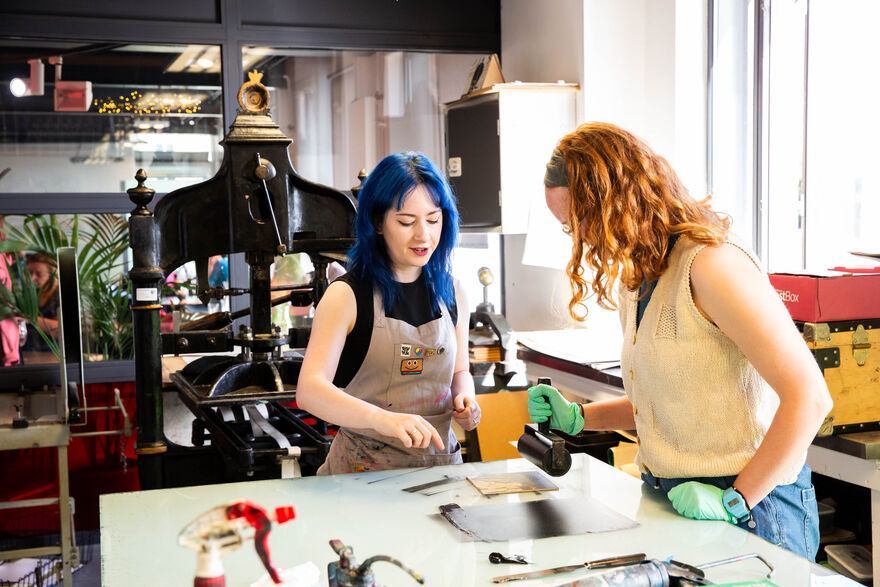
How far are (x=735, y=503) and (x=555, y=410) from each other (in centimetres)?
48

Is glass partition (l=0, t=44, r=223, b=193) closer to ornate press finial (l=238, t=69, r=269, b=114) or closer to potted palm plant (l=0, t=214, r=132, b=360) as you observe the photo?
potted palm plant (l=0, t=214, r=132, b=360)

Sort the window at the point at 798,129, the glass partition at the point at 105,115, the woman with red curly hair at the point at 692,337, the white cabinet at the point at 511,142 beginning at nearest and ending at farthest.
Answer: the woman with red curly hair at the point at 692,337, the window at the point at 798,129, the white cabinet at the point at 511,142, the glass partition at the point at 105,115

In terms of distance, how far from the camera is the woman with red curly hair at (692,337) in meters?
1.39

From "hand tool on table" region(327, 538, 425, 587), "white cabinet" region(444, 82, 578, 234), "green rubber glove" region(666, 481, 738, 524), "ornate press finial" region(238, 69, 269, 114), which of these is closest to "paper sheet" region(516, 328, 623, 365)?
"white cabinet" region(444, 82, 578, 234)

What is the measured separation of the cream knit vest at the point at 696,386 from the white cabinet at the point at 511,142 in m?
2.34

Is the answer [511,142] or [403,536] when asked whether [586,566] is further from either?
[511,142]

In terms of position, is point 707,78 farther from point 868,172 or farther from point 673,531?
point 673,531

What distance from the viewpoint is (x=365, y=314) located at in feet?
5.99

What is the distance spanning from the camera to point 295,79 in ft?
14.6

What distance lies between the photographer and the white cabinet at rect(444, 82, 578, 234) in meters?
3.78

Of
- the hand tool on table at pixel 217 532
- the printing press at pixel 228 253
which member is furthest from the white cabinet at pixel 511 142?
the hand tool on table at pixel 217 532

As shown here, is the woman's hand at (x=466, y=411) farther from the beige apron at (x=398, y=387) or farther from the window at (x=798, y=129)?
the window at (x=798, y=129)

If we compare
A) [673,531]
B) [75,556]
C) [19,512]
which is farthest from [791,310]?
[19,512]

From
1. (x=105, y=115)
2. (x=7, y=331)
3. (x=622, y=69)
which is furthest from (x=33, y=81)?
(x=622, y=69)
